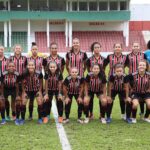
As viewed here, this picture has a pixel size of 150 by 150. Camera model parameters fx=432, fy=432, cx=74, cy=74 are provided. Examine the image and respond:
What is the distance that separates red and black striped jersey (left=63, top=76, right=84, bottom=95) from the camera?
26.0 ft

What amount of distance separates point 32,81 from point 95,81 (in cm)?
116

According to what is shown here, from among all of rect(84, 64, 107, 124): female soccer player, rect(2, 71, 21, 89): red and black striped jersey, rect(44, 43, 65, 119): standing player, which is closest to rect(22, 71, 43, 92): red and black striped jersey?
rect(2, 71, 21, 89): red and black striped jersey

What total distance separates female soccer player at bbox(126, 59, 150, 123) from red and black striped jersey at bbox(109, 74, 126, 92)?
0.14 meters

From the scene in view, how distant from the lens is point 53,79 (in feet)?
26.1

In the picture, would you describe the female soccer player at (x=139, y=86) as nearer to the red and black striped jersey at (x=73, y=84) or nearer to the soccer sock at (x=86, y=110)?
the soccer sock at (x=86, y=110)

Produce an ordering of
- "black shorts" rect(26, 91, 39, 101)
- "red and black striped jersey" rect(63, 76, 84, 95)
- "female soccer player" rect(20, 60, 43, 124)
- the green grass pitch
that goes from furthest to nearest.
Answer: "black shorts" rect(26, 91, 39, 101) < "red and black striped jersey" rect(63, 76, 84, 95) < "female soccer player" rect(20, 60, 43, 124) < the green grass pitch

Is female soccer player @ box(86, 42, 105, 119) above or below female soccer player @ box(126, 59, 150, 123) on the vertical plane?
above

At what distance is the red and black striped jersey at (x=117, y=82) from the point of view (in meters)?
7.97

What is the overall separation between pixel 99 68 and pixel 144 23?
36810 mm

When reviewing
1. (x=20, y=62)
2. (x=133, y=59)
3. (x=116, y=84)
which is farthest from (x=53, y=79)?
(x=133, y=59)

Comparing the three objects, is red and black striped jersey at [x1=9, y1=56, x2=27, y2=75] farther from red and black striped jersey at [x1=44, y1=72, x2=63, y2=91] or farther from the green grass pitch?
the green grass pitch

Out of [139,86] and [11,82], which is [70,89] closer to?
[11,82]

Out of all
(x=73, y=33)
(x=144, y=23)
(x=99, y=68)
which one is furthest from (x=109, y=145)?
(x=144, y=23)

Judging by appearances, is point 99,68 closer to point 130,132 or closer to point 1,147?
point 130,132
